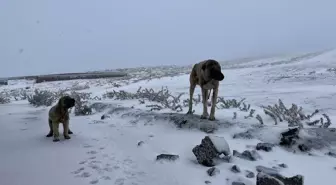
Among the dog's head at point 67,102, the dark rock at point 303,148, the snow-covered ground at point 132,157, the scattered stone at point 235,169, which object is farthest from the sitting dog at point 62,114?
the dark rock at point 303,148

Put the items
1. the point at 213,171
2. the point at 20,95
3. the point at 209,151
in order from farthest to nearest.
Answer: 1. the point at 20,95
2. the point at 209,151
3. the point at 213,171

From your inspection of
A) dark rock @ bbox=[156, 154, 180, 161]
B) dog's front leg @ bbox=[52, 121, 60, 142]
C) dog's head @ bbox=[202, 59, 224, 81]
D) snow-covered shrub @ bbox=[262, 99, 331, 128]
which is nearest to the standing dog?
dog's head @ bbox=[202, 59, 224, 81]

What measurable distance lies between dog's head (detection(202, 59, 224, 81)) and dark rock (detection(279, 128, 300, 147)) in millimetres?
1525

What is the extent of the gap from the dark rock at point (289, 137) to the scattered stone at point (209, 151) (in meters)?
0.90

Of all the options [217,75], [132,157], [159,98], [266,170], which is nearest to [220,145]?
[266,170]

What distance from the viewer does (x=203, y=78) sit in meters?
6.26

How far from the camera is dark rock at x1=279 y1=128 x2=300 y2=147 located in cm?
450

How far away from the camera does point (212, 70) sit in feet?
19.3

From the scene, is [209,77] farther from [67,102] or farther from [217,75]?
[67,102]

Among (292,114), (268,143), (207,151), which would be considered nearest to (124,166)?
(207,151)

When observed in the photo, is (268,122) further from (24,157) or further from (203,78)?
(24,157)

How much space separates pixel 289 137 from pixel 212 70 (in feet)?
6.07

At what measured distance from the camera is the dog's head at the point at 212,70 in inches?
226

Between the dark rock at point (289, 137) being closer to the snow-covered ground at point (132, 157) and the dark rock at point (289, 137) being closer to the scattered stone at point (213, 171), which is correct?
the snow-covered ground at point (132, 157)
